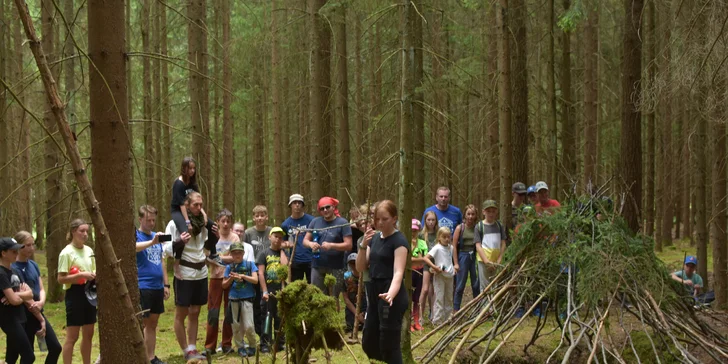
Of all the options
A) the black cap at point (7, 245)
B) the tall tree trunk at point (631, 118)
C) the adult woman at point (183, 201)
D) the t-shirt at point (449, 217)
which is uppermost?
the tall tree trunk at point (631, 118)

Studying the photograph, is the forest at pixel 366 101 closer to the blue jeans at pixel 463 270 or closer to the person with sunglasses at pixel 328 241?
the person with sunglasses at pixel 328 241

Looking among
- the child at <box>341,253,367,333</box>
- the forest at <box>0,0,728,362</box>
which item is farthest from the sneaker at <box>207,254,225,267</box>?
the child at <box>341,253,367,333</box>

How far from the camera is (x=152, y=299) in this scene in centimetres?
800

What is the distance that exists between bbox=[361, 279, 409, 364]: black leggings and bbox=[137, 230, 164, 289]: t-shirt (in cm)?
316

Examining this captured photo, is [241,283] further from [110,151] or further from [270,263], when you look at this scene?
[110,151]

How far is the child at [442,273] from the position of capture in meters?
10.2

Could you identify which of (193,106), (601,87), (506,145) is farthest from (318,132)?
(601,87)

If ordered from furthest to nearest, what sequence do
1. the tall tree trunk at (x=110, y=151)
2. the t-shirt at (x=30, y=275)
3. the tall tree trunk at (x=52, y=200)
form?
the tall tree trunk at (x=52, y=200) < the t-shirt at (x=30, y=275) < the tall tree trunk at (x=110, y=151)

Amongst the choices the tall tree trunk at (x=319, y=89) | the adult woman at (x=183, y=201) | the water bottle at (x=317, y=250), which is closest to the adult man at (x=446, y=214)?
the water bottle at (x=317, y=250)

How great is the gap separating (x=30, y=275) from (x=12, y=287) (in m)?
0.57

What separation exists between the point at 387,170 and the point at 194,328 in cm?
588

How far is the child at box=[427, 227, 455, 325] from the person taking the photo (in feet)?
33.6

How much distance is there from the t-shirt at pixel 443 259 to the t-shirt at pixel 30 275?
17.7 ft

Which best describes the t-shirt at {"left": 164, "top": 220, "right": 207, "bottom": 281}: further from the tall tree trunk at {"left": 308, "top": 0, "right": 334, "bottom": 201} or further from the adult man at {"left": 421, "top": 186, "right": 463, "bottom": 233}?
the tall tree trunk at {"left": 308, "top": 0, "right": 334, "bottom": 201}
